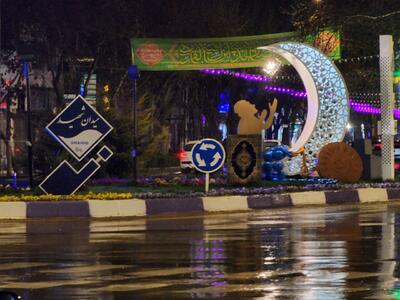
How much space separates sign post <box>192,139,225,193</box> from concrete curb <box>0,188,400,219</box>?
830 millimetres

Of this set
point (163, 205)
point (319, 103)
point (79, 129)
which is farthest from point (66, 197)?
point (319, 103)

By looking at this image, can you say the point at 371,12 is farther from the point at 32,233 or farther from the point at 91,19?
the point at 32,233

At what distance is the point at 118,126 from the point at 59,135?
30.3 feet

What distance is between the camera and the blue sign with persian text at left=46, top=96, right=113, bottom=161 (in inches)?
932

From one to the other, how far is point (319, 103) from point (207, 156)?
8.66 metres

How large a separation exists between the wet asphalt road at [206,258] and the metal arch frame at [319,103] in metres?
11.6

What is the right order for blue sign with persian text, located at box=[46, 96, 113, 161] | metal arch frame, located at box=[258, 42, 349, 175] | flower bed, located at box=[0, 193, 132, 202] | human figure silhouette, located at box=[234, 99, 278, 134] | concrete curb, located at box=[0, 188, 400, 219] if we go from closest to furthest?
1. concrete curb, located at box=[0, 188, 400, 219]
2. flower bed, located at box=[0, 193, 132, 202]
3. blue sign with persian text, located at box=[46, 96, 113, 161]
4. human figure silhouette, located at box=[234, 99, 278, 134]
5. metal arch frame, located at box=[258, 42, 349, 175]

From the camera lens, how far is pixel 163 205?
2303 centimetres

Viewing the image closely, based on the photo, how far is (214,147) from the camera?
80.2 feet

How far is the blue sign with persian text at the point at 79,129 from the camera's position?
77.7 feet

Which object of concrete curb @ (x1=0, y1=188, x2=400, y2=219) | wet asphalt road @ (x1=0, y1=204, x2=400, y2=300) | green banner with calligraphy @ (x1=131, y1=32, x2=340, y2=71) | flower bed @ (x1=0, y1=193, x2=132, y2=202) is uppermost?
green banner with calligraphy @ (x1=131, y1=32, x2=340, y2=71)

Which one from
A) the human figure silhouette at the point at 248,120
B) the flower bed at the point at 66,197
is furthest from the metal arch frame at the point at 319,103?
the flower bed at the point at 66,197

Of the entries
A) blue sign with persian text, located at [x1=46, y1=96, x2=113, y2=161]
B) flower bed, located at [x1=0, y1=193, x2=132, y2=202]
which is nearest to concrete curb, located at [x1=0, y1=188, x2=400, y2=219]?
flower bed, located at [x1=0, y1=193, x2=132, y2=202]

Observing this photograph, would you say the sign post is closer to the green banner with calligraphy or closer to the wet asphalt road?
the wet asphalt road
